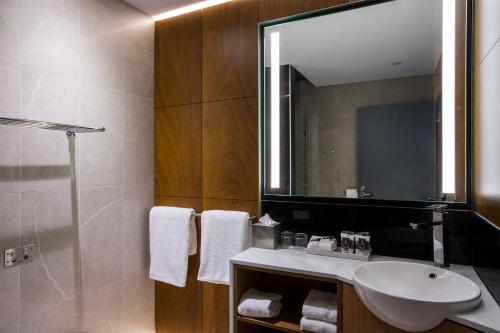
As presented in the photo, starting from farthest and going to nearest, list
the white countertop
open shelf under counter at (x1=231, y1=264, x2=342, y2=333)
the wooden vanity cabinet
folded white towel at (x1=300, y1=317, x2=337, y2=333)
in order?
open shelf under counter at (x1=231, y1=264, x2=342, y2=333) → folded white towel at (x1=300, y1=317, x2=337, y2=333) → the wooden vanity cabinet → the white countertop

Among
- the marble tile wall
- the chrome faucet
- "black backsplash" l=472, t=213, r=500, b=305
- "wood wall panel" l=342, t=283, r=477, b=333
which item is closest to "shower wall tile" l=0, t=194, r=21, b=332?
the marble tile wall

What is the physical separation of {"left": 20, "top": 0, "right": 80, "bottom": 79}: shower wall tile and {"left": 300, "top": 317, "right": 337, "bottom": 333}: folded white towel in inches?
72.1

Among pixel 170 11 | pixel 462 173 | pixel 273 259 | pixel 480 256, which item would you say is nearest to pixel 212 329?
pixel 273 259

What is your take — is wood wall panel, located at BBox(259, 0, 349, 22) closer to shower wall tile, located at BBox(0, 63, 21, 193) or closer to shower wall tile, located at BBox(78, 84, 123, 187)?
shower wall tile, located at BBox(78, 84, 123, 187)

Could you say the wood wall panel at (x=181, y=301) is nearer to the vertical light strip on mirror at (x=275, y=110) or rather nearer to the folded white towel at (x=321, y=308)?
the vertical light strip on mirror at (x=275, y=110)

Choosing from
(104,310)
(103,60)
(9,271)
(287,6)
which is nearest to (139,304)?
(104,310)

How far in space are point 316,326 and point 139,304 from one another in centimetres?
134

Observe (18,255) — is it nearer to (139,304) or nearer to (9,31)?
(139,304)

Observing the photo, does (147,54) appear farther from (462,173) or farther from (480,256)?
(480,256)

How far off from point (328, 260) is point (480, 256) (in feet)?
2.13

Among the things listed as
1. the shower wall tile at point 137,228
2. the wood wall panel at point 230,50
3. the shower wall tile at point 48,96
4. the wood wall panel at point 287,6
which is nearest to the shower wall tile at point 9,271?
the shower wall tile at point 48,96

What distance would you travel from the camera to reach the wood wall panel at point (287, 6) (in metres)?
1.75

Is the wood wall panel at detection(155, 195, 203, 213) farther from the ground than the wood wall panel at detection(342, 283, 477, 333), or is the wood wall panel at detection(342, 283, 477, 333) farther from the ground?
the wood wall panel at detection(155, 195, 203, 213)

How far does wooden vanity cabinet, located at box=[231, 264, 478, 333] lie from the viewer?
120 centimetres
